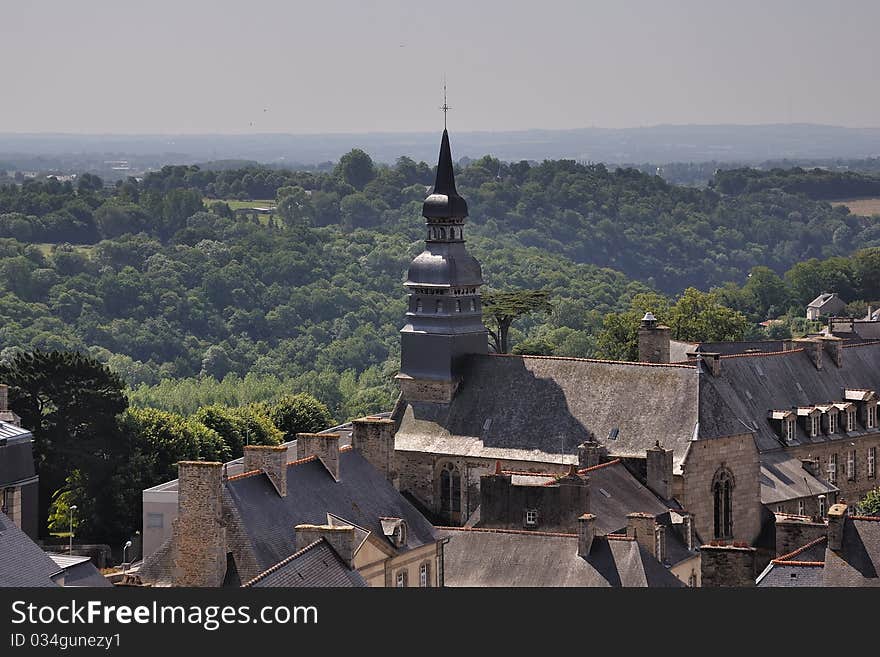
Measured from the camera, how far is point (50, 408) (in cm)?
9075

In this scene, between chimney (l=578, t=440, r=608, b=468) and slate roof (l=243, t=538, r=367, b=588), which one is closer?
slate roof (l=243, t=538, r=367, b=588)

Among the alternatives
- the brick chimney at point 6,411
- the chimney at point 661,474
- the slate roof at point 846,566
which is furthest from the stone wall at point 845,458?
the slate roof at point 846,566

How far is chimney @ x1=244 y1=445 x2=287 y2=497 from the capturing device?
58.9m

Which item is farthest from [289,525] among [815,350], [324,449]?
[815,350]

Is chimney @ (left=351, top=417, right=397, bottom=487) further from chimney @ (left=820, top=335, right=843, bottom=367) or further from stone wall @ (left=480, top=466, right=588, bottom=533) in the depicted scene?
chimney @ (left=820, top=335, right=843, bottom=367)

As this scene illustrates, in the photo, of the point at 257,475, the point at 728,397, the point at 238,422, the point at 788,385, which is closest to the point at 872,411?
the point at 788,385

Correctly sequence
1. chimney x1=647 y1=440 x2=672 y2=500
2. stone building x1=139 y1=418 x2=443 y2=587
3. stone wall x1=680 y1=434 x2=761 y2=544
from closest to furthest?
stone building x1=139 y1=418 x2=443 y2=587, chimney x1=647 y1=440 x2=672 y2=500, stone wall x1=680 y1=434 x2=761 y2=544

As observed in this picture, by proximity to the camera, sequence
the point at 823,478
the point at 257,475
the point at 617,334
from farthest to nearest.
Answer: the point at 617,334 < the point at 823,478 < the point at 257,475

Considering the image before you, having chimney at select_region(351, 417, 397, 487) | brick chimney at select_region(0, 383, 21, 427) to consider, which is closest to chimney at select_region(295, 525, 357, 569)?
chimney at select_region(351, 417, 397, 487)

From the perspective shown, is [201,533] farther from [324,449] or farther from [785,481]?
[785,481]

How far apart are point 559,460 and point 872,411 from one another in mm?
17699

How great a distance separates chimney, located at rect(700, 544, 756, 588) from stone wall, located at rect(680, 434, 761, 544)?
9.77 metres

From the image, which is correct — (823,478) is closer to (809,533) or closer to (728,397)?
(728,397)

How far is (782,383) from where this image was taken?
297 feet
